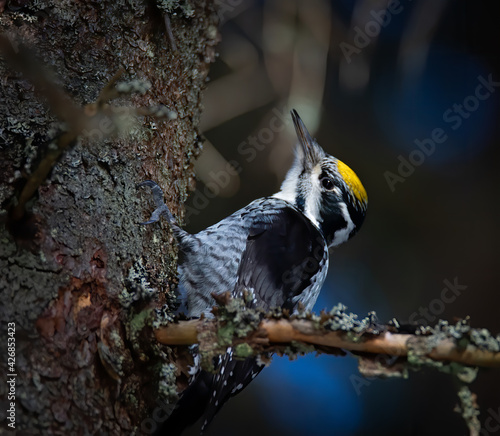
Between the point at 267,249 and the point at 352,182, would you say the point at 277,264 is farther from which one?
the point at 352,182

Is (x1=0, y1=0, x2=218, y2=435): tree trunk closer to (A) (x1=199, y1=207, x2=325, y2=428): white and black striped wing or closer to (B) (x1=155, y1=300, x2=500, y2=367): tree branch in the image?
(B) (x1=155, y1=300, x2=500, y2=367): tree branch

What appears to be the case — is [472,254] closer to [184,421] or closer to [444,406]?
[444,406]

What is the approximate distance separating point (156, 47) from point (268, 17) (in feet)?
5.17

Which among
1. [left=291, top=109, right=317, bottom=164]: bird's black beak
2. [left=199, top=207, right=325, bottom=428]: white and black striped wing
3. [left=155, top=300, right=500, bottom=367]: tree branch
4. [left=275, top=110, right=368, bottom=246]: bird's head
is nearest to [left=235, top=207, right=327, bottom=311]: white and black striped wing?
[left=199, top=207, right=325, bottom=428]: white and black striped wing

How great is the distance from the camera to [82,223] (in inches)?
53.9

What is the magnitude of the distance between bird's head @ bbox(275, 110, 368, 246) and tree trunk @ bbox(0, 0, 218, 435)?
1.04m

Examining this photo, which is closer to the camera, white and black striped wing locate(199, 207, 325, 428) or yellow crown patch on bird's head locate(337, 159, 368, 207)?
white and black striped wing locate(199, 207, 325, 428)

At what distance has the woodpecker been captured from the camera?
1828 millimetres

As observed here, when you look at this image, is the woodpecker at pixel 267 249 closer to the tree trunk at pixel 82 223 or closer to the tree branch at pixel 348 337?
the tree trunk at pixel 82 223

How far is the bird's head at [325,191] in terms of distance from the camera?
2684mm

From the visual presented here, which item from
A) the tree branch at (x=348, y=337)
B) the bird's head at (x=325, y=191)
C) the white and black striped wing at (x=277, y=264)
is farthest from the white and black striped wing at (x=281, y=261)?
the tree branch at (x=348, y=337)

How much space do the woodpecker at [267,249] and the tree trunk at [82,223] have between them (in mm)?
171

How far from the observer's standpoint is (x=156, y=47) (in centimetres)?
180

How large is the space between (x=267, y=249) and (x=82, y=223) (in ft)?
3.32
